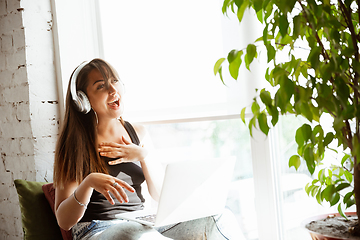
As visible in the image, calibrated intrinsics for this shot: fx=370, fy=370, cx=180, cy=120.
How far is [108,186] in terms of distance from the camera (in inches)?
57.6

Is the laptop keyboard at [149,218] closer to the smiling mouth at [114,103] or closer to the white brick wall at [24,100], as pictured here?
the smiling mouth at [114,103]

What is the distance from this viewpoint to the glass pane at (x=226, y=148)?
200 centimetres

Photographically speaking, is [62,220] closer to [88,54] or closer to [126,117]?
[126,117]

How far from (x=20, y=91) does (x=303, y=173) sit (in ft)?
5.68

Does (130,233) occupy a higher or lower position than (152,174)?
lower

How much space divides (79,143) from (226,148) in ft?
2.65

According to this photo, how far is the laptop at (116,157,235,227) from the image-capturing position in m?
1.25

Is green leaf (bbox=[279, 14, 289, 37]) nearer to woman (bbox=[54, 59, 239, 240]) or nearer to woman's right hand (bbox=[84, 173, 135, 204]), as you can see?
woman's right hand (bbox=[84, 173, 135, 204])

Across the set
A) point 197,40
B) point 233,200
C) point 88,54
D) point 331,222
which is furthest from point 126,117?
point 331,222

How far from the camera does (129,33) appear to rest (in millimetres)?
2424

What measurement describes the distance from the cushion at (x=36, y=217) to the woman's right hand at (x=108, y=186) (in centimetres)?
50

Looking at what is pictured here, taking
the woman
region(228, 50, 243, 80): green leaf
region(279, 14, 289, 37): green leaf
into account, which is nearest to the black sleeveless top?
the woman

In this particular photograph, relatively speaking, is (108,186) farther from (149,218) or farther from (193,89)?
(193,89)

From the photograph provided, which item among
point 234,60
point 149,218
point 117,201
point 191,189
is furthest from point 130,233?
point 234,60
